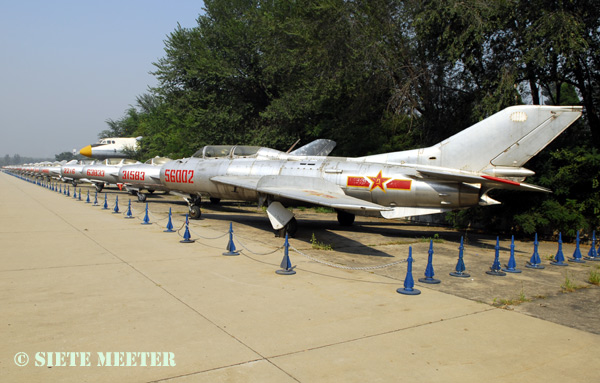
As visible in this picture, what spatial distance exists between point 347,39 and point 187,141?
18.1 meters

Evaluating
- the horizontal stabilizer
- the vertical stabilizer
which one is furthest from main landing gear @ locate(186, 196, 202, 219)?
the vertical stabilizer

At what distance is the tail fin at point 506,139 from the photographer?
12.0m

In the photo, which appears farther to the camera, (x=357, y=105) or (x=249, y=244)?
(x=357, y=105)

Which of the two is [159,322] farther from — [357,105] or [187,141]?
[187,141]

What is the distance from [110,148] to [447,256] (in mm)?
50614

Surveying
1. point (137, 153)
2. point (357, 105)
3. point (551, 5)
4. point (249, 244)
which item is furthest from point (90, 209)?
point (137, 153)

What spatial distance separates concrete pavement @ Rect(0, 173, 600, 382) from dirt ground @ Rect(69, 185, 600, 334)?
2.27 feet

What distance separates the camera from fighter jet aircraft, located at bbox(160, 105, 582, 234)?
12.1m

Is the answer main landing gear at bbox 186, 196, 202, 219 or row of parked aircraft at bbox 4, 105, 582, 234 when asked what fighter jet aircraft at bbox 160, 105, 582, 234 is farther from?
main landing gear at bbox 186, 196, 202, 219

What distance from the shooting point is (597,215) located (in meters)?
13.8

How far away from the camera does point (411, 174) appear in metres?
13.1

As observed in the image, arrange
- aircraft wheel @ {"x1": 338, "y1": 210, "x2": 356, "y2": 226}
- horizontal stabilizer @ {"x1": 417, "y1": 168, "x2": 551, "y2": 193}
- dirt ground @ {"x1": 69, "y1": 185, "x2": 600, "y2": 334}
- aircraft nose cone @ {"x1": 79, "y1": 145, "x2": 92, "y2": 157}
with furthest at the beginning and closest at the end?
aircraft nose cone @ {"x1": 79, "y1": 145, "x2": 92, "y2": 157}, aircraft wheel @ {"x1": 338, "y1": 210, "x2": 356, "y2": 226}, horizontal stabilizer @ {"x1": 417, "y1": 168, "x2": 551, "y2": 193}, dirt ground @ {"x1": 69, "y1": 185, "x2": 600, "y2": 334}

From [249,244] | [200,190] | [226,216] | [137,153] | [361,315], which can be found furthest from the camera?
[137,153]

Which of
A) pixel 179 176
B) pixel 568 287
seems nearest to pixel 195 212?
pixel 179 176
